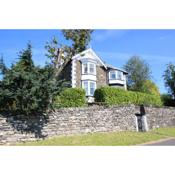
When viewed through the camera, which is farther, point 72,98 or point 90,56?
point 90,56

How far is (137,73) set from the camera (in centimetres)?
4988

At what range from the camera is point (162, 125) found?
26.1m

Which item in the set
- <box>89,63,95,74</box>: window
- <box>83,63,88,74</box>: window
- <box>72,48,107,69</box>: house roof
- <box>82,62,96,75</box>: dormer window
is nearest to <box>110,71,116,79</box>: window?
<box>72,48,107,69</box>: house roof

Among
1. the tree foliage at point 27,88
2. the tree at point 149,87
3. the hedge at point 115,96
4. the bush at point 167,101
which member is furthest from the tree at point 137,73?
the tree foliage at point 27,88

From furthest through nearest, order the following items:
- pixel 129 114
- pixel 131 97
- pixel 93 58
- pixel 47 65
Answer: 1. pixel 93 58
2. pixel 131 97
3. pixel 129 114
4. pixel 47 65

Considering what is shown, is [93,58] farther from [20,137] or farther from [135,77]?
[20,137]

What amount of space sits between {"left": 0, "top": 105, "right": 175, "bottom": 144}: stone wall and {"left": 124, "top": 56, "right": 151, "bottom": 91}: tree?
80.8ft

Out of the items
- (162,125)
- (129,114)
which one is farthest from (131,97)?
(129,114)

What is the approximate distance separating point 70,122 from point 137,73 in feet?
114

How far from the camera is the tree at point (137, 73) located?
49287 millimetres

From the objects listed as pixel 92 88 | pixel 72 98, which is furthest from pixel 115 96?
pixel 92 88

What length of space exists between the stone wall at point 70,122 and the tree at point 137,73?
969 inches

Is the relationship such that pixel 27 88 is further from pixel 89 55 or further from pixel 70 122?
pixel 89 55
